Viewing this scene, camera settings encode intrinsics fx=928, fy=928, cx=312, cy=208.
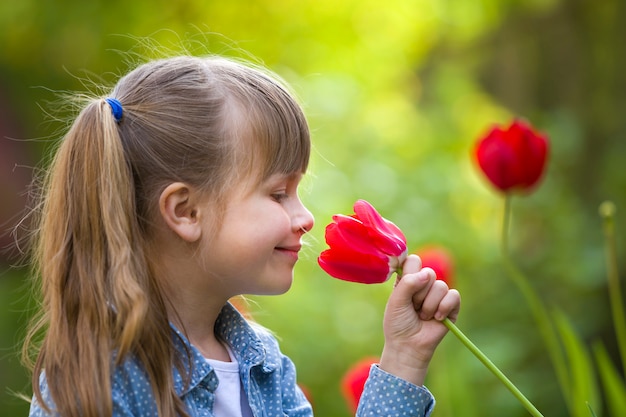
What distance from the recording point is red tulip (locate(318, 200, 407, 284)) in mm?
1106

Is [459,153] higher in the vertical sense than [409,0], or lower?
lower

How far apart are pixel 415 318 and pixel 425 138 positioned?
2789mm

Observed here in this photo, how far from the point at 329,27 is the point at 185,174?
3.37 meters

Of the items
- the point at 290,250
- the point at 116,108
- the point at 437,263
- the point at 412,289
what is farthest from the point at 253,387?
the point at 437,263

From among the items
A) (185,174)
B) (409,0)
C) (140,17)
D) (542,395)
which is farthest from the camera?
(409,0)

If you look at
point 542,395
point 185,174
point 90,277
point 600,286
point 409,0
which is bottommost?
point 542,395

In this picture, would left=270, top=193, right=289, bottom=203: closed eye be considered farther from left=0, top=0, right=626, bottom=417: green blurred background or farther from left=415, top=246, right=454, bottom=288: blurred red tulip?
left=0, top=0, right=626, bottom=417: green blurred background

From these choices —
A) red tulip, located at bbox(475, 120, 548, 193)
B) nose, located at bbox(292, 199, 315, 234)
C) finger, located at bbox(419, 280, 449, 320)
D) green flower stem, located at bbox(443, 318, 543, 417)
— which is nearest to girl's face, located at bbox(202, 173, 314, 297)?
nose, located at bbox(292, 199, 315, 234)

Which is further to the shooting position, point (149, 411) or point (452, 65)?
point (452, 65)

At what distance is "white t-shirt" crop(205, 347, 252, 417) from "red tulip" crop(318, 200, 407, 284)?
305mm

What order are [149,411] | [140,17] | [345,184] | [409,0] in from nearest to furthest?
[149,411] → [345,184] → [140,17] → [409,0]

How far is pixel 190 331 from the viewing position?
1.33m

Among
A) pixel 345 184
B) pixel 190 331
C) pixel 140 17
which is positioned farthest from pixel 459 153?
pixel 190 331

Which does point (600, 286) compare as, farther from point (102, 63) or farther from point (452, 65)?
point (102, 63)
